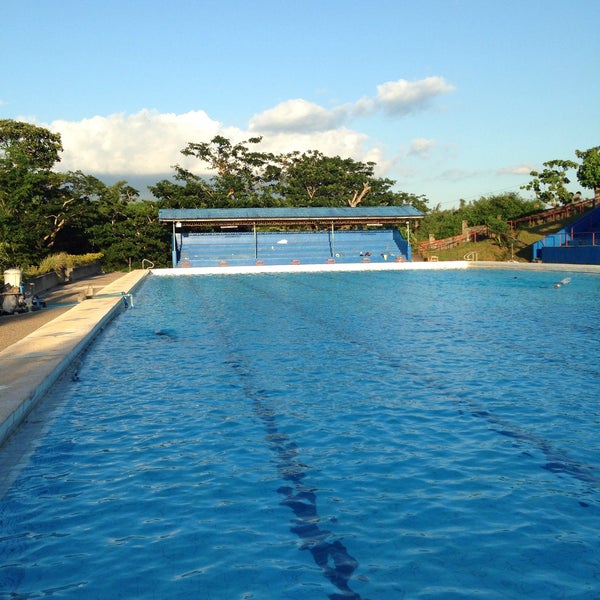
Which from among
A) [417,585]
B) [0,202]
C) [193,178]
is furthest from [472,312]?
[193,178]

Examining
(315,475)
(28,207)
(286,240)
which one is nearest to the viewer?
(315,475)

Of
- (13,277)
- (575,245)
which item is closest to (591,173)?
(575,245)

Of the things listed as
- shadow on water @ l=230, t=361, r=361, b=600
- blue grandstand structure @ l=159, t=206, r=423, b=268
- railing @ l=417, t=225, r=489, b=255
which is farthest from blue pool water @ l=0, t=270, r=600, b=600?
railing @ l=417, t=225, r=489, b=255

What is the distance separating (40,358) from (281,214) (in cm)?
3135

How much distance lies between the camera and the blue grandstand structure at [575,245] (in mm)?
33500

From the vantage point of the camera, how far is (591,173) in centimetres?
4362

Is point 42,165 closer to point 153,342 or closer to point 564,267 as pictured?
point 564,267

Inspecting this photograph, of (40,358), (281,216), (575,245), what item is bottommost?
(40,358)

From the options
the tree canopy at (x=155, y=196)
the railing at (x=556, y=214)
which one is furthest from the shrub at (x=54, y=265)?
the railing at (x=556, y=214)

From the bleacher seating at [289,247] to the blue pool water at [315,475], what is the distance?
28.7 m

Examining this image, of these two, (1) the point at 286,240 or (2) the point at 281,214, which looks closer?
(2) the point at 281,214

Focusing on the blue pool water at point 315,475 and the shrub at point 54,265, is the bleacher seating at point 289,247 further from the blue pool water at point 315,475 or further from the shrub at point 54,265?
the blue pool water at point 315,475

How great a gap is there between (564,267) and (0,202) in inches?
1120

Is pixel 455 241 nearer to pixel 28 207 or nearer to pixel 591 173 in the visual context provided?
pixel 591 173
